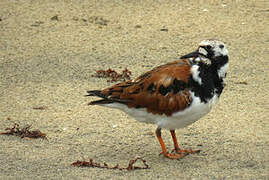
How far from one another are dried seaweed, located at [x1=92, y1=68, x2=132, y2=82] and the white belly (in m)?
2.06

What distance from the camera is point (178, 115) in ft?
19.8

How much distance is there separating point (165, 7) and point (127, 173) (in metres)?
5.37

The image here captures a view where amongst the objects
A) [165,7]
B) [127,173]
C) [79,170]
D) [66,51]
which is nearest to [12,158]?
[79,170]

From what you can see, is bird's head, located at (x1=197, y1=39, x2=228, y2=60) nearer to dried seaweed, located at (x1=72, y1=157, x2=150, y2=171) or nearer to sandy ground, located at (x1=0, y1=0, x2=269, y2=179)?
sandy ground, located at (x1=0, y1=0, x2=269, y2=179)

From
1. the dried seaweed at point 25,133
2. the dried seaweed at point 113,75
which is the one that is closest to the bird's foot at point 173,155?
the dried seaweed at point 25,133

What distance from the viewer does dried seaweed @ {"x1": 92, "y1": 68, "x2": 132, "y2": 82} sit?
8391 millimetres

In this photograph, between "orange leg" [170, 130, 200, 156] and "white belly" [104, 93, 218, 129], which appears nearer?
"white belly" [104, 93, 218, 129]

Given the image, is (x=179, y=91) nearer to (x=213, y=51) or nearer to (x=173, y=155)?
(x=213, y=51)

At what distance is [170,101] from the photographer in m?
6.04

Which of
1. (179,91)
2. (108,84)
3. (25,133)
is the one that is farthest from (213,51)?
(108,84)

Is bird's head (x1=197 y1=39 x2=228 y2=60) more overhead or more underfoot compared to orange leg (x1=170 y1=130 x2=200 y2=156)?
more overhead

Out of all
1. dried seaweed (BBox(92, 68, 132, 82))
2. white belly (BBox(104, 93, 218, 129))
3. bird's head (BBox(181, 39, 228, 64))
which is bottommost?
dried seaweed (BBox(92, 68, 132, 82))

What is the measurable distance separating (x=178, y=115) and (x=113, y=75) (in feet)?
8.29

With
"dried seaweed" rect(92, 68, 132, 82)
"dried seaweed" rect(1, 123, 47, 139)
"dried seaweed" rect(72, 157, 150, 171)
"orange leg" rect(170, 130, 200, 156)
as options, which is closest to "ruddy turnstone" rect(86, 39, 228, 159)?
"orange leg" rect(170, 130, 200, 156)
